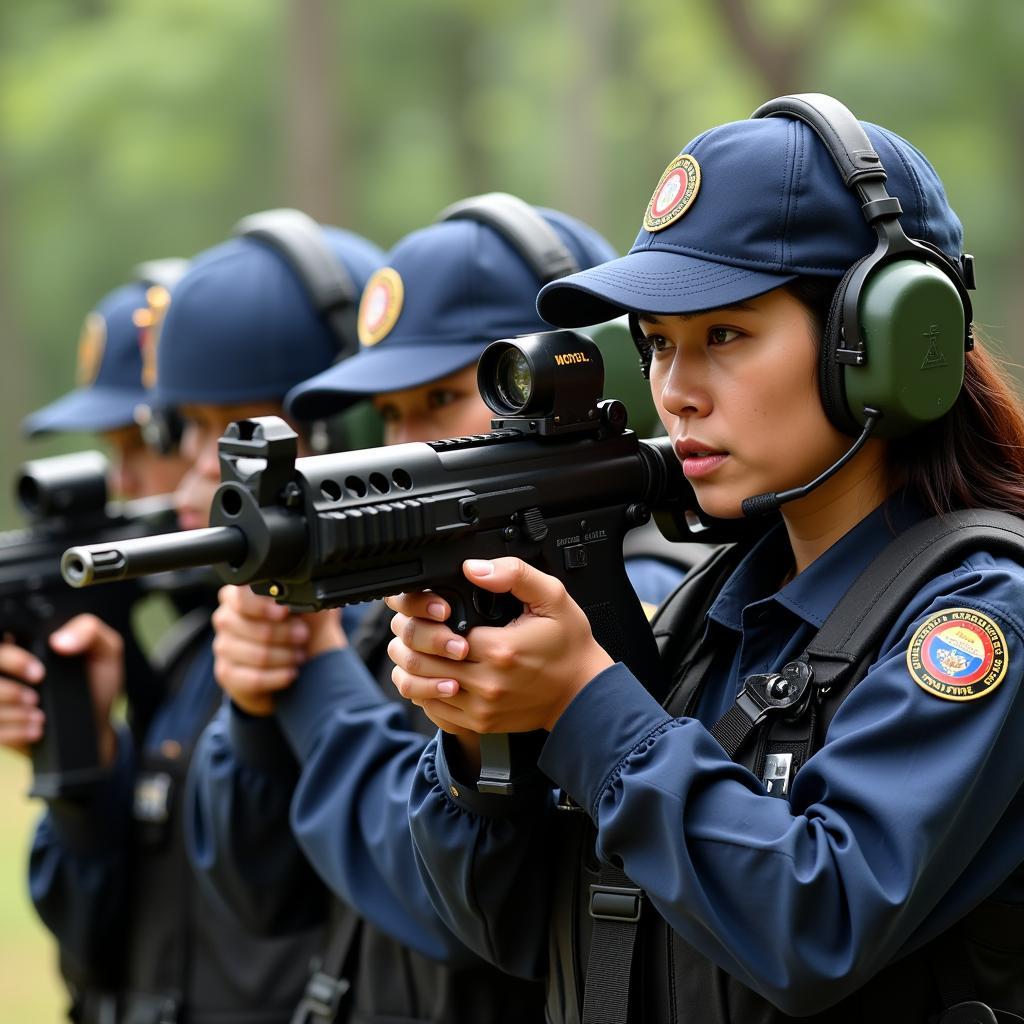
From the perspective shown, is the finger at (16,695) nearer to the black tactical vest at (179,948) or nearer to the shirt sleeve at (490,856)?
the black tactical vest at (179,948)

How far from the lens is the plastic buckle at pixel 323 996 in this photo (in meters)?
3.30

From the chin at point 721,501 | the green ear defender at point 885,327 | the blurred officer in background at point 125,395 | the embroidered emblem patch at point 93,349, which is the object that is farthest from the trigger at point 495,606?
the embroidered emblem patch at point 93,349

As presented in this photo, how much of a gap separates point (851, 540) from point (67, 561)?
3.93 feet

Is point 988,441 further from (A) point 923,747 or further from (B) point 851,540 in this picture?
(A) point 923,747

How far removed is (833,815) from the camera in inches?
79.5

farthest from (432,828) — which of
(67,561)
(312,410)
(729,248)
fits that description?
(312,410)

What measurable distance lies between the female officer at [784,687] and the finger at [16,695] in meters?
2.05

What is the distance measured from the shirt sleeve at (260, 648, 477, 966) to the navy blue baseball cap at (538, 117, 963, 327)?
114 cm

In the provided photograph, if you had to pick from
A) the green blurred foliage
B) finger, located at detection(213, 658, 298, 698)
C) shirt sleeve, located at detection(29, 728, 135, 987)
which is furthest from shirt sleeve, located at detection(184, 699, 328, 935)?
the green blurred foliage

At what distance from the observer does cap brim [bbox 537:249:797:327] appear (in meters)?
2.21

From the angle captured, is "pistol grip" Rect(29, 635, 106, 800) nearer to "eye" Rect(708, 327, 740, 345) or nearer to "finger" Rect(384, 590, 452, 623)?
"finger" Rect(384, 590, 452, 623)

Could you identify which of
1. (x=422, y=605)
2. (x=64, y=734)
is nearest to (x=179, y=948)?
(x=64, y=734)

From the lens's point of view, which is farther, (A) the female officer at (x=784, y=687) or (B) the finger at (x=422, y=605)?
(B) the finger at (x=422, y=605)

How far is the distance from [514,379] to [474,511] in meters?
0.33
